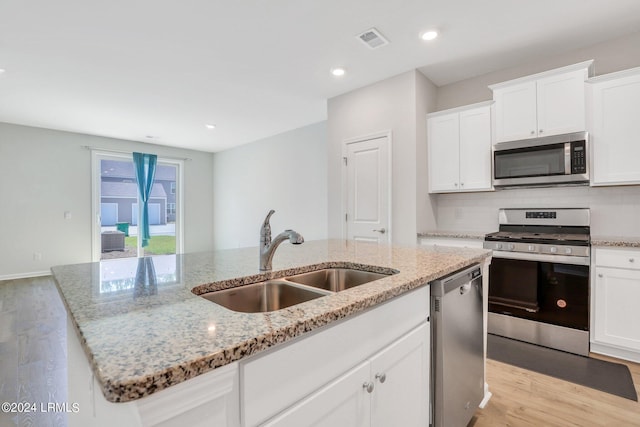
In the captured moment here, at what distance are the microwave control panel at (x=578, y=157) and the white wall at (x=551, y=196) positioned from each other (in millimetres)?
402

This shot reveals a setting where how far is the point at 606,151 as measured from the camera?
8.51 feet

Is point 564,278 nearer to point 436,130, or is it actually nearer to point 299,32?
point 436,130

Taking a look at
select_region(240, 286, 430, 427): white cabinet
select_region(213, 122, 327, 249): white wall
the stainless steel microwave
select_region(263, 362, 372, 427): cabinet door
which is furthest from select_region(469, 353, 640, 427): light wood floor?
select_region(213, 122, 327, 249): white wall

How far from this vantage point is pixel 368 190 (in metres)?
3.78

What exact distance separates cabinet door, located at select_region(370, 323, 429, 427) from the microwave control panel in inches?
93.6

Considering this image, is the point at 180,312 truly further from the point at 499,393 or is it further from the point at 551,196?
the point at 551,196

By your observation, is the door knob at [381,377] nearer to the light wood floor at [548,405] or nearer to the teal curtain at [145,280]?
the teal curtain at [145,280]

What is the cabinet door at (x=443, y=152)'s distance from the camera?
3406 mm

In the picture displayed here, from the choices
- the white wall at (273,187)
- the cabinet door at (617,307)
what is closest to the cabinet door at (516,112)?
the cabinet door at (617,307)

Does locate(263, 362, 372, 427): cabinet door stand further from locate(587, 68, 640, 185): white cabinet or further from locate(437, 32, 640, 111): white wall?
locate(437, 32, 640, 111): white wall

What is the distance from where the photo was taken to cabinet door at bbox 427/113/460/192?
3406 mm

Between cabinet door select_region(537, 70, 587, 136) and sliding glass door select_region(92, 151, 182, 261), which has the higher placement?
cabinet door select_region(537, 70, 587, 136)

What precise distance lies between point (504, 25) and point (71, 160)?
6856 millimetres

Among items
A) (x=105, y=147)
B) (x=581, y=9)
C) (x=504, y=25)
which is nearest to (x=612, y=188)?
(x=581, y=9)
